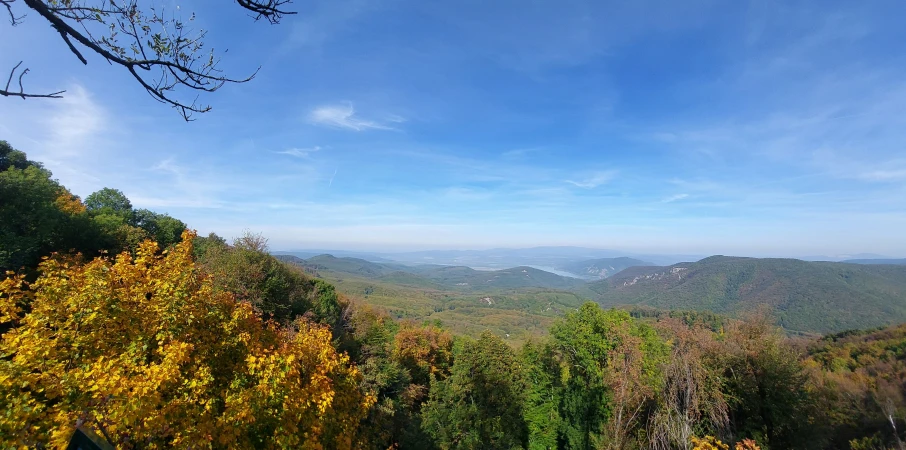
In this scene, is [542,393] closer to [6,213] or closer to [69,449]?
[69,449]

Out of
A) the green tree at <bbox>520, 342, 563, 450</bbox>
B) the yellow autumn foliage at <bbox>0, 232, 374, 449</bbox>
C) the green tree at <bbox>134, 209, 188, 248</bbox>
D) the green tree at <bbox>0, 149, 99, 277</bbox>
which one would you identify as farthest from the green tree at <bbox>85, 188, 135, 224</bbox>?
the green tree at <bbox>520, 342, 563, 450</bbox>

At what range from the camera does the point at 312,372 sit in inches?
428

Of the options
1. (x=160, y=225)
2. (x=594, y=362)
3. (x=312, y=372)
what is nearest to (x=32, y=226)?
(x=160, y=225)

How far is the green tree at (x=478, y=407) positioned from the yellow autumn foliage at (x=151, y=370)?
13436mm

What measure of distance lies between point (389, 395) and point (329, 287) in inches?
716

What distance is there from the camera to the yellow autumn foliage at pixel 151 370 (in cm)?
587

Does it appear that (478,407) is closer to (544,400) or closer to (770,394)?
(544,400)

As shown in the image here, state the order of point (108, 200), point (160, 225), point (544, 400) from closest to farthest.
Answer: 1. point (544, 400)
2. point (160, 225)
3. point (108, 200)

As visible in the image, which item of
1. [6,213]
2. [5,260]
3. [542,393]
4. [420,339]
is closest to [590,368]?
[542,393]

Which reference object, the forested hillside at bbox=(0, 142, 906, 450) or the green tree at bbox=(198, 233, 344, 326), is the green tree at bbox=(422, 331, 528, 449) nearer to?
the forested hillside at bbox=(0, 142, 906, 450)

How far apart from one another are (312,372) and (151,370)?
4813 millimetres

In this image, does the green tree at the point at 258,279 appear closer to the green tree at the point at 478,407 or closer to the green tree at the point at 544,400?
the green tree at the point at 478,407

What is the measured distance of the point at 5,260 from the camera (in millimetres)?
18906

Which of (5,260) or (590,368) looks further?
(590,368)
